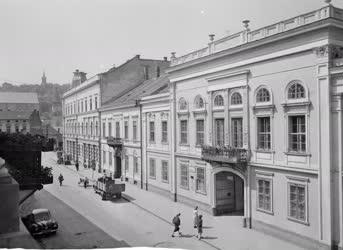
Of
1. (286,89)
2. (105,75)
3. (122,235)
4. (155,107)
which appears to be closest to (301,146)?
(286,89)

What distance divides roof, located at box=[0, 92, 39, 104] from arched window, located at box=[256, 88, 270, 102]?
6.91 m

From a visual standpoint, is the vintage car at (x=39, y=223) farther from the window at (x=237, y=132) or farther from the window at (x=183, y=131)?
the window at (x=237, y=132)

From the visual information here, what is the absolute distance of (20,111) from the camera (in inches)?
428

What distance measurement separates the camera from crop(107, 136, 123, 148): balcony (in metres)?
22.8

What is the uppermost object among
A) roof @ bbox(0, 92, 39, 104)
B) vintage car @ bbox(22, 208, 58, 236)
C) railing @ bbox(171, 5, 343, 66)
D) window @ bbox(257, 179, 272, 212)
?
railing @ bbox(171, 5, 343, 66)

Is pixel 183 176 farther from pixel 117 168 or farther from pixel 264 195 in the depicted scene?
pixel 117 168

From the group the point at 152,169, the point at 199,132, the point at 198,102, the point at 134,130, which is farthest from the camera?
the point at 134,130

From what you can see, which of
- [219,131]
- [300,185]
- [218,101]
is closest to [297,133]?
[300,185]

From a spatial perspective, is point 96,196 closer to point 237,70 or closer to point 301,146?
point 237,70

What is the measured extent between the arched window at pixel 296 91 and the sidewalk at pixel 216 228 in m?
4.29

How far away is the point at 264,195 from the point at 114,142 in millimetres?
13465

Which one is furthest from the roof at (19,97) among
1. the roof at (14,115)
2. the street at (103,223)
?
the street at (103,223)

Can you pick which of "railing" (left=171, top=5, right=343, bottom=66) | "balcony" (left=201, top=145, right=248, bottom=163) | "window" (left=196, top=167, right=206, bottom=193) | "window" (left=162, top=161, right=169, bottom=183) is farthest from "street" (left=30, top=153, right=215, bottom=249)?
"railing" (left=171, top=5, right=343, bottom=66)

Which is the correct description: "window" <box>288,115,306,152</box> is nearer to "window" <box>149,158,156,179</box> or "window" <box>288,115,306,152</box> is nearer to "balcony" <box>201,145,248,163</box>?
"balcony" <box>201,145,248,163</box>
